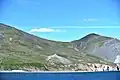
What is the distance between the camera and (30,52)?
104 feet

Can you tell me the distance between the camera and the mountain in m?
25.5

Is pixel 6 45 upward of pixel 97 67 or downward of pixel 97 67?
upward

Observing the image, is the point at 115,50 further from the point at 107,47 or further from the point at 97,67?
the point at 107,47

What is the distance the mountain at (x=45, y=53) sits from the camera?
83.6ft

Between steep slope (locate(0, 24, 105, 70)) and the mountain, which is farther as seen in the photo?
steep slope (locate(0, 24, 105, 70))

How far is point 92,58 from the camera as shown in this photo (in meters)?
28.6

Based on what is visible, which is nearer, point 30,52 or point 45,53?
point 45,53

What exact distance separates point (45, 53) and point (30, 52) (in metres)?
2.50

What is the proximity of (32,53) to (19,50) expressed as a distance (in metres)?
1.47

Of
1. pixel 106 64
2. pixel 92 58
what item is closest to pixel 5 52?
pixel 92 58

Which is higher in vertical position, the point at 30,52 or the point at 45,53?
the point at 30,52

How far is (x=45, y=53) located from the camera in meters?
29.9

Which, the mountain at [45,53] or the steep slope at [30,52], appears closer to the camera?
the mountain at [45,53]

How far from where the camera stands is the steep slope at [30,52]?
2666 centimetres
